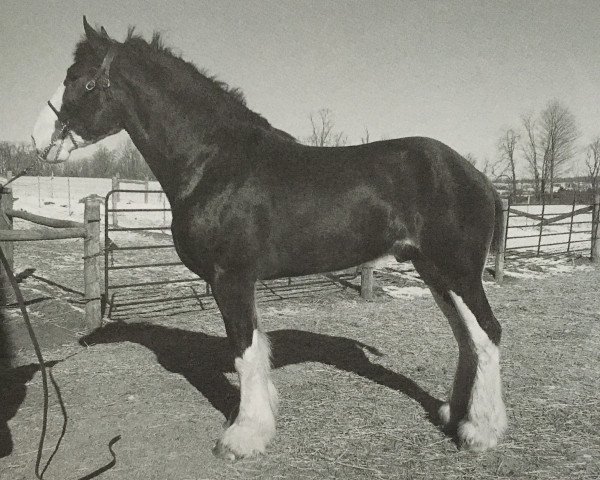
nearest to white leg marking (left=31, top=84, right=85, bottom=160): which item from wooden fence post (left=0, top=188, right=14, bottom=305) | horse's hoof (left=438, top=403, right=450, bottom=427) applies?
horse's hoof (left=438, top=403, right=450, bottom=427)

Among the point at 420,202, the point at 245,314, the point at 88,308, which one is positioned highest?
the point at 420,202

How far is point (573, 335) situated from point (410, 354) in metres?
2.13

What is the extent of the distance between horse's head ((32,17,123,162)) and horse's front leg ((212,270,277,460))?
127 cm

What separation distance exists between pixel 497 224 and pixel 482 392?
118cm

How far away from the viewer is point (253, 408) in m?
2.91

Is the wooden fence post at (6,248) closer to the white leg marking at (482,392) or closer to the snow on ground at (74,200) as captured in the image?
the snow on ground at (74,200)

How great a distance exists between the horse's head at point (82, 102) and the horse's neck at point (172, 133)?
0.17 metres

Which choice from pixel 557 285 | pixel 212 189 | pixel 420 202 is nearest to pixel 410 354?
pixel 420 202

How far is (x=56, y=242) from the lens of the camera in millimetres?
11406

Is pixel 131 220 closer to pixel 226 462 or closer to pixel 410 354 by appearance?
pixel 410 354

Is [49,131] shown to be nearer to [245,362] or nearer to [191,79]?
[191,79]

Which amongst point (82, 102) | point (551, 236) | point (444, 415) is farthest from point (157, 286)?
point (551, 236)

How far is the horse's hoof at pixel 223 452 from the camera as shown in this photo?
9.07ft

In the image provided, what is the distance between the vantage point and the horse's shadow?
3721mm
